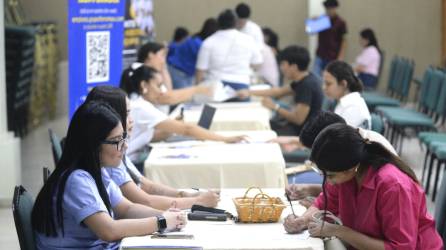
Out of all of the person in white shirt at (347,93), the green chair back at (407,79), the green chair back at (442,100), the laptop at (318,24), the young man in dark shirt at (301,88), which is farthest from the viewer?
the laptop at (318,24)

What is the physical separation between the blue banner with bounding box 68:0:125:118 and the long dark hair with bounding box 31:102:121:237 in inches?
106

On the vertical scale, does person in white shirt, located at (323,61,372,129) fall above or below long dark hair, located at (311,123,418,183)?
below

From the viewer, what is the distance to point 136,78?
5.86 meters

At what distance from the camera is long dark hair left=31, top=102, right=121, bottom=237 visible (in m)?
3.29

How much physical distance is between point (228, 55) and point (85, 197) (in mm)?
5670

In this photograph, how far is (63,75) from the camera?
12.4 metres

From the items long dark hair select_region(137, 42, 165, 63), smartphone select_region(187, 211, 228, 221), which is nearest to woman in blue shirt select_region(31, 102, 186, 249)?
smartphone select_region(187, 211, 228, 221)

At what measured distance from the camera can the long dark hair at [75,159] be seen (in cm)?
329

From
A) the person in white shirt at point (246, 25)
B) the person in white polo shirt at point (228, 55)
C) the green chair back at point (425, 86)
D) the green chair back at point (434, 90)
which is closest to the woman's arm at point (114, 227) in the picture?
the person in white polo shirt at point (228, 55)

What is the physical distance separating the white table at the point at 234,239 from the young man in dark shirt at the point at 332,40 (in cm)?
993

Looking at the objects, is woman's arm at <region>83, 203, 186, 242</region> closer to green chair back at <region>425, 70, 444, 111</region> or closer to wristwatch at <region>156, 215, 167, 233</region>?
wristwatch at <region>156, 215, 167, 233</region>

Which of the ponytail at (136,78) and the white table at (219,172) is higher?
the ponytail at (136,78)

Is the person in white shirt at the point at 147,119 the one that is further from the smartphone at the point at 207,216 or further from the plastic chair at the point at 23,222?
the plastic chair at the point at 23,222

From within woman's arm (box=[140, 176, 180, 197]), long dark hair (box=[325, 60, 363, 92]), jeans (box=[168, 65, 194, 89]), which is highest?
long dark hair (box=[325, 60, 363, 92])
